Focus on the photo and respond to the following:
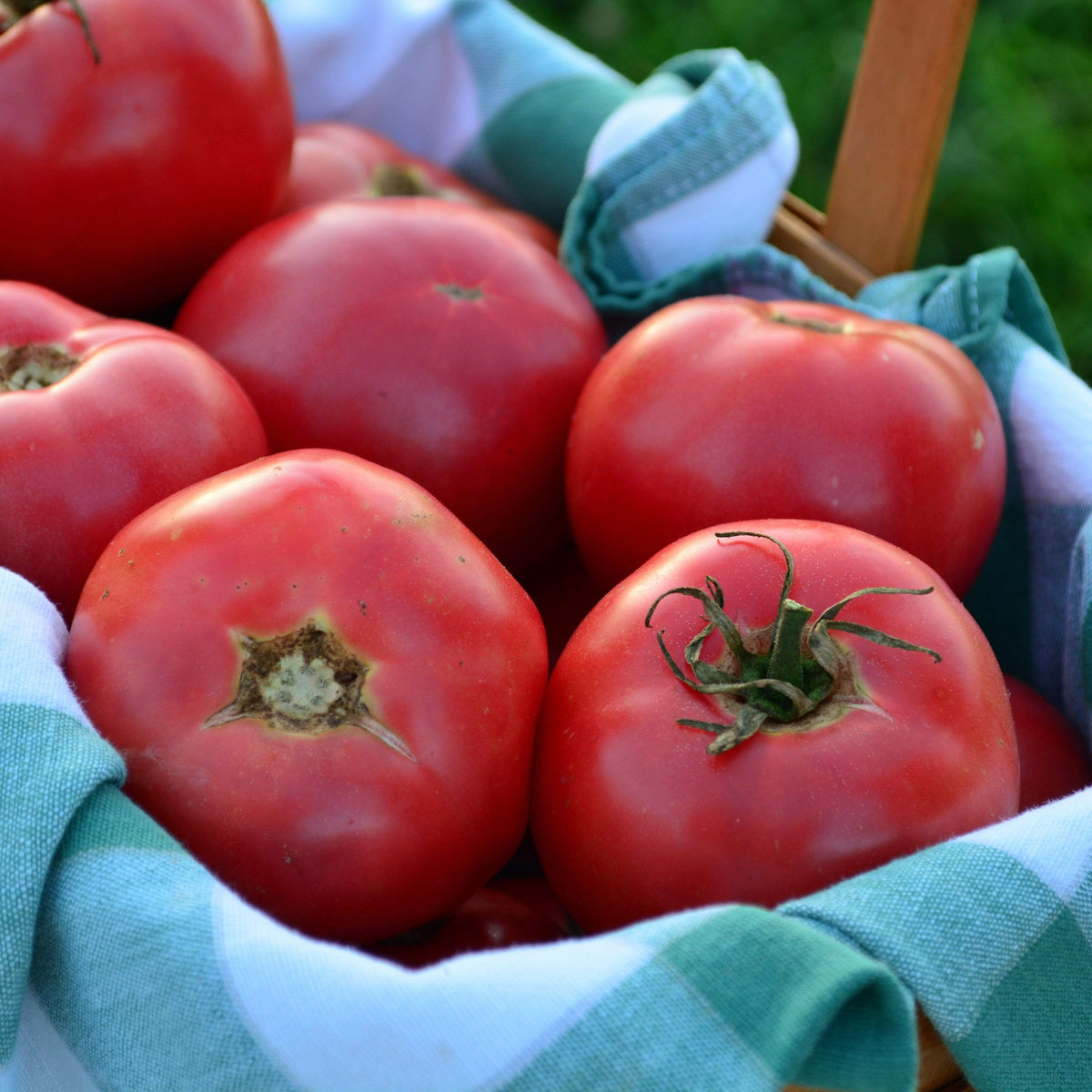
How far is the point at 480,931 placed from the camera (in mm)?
624

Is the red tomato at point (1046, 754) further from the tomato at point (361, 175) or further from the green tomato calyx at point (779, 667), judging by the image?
the tomato at point (361, 175)

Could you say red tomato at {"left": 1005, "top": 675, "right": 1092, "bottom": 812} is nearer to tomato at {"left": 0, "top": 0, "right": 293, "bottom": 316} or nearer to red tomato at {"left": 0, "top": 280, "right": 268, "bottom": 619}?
red tomato at {"left": 0, "top": 280, "right": 268, "bottom": 619}

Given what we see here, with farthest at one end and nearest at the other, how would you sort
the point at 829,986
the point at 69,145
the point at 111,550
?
1. the point at 69,145
2. the point at 111,550
3. the point at 829,986

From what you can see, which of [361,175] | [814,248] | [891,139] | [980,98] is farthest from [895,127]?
[980,98]

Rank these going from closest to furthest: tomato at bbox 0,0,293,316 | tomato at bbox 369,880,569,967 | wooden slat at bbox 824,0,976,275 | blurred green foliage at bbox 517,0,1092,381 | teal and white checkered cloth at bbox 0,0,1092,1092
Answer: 1. teal and white checkered cloth at bbox 0,0,1092,1092
2. tomato at bbox 369,880,569,967
3. tomato at bbox 0,0,293,316
4. wooden slat at bbox 824,0,976,275
5. blurred green foliage at bbox 517,0,1092,381

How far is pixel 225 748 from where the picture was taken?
501mm

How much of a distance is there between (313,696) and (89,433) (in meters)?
0.22

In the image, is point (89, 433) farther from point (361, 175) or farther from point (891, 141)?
point (891, 141)

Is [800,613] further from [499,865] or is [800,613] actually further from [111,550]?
[111,550]

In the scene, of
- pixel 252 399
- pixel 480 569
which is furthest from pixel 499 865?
pixel 252 399

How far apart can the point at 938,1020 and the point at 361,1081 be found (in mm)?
216

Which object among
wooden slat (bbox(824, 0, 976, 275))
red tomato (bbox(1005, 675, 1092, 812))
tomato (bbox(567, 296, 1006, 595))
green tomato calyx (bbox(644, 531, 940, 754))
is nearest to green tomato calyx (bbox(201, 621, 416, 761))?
green tomato calyx (bbox(644, 531, 940, 754))

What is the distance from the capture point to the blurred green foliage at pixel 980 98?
186 cm

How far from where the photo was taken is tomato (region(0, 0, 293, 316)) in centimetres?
78
